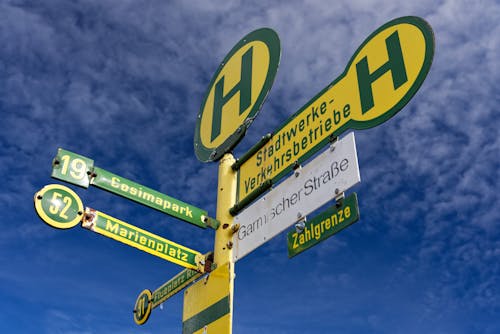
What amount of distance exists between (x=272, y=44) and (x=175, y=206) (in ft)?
5.31

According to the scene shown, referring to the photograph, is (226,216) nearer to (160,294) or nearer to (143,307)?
(160,294)

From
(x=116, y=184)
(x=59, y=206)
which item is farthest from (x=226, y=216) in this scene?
(x=59, y=206)

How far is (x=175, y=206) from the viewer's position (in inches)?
167

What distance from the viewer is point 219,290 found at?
3770 millimetres

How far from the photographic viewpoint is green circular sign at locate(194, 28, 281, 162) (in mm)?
4434

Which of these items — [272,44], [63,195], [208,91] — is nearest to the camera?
[63,195]

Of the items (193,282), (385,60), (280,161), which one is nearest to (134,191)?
(193,282)

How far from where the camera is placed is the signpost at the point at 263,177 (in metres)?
3.36

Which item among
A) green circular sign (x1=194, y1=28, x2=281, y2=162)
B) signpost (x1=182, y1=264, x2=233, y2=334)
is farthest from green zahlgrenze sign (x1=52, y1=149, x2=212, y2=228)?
green circular sign (x1=194, y1=28, x2=281, y2=162)

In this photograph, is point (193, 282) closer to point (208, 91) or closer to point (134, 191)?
point (134, 191)

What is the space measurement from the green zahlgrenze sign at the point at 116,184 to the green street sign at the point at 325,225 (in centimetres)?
104

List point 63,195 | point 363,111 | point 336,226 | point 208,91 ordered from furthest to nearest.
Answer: point 208,91 < point 63,195 < point 363,111 < point 336,226

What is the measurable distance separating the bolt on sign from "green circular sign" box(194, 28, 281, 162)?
1.36 feet

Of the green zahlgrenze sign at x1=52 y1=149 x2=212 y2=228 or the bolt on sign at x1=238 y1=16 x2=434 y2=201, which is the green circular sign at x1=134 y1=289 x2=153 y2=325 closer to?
the green zahlgrenze sign at x1=52 y1=149 x2=212 y2=228
